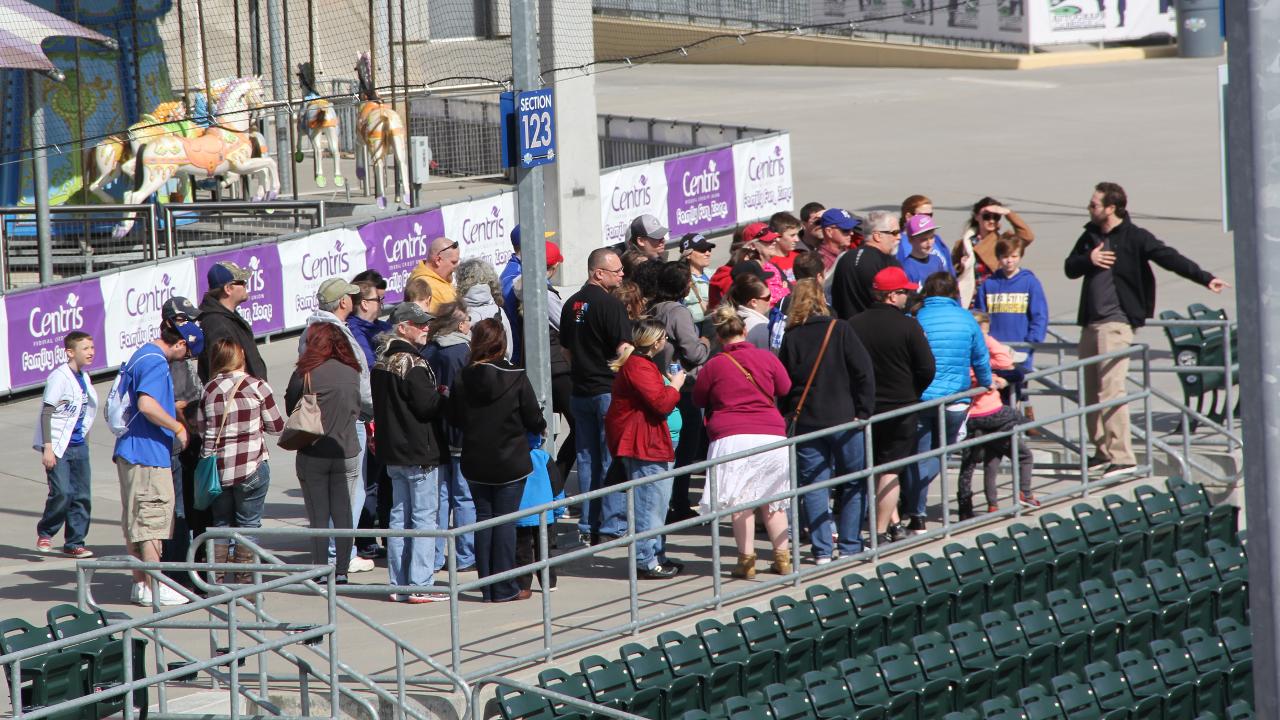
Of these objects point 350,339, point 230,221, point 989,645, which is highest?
point 230,221

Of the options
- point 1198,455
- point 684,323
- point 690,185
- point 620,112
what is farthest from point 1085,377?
point 620,112

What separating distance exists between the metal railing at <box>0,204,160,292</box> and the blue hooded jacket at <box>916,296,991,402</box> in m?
11.5

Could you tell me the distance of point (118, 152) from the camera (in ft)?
74.4

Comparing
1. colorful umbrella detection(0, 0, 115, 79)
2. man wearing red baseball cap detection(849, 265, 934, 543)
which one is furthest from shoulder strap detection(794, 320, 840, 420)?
colorful umbrella detection(0, 0, 115, 79)

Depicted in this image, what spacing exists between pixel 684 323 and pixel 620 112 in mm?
28378

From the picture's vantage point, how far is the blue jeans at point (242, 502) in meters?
9.87

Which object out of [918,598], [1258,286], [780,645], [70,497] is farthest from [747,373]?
[1258,286]

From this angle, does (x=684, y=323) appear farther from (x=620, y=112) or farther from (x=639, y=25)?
(x=639, y=25)

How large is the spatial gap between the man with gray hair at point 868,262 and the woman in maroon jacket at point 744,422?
1545mm

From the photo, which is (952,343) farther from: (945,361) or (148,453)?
(148,453)

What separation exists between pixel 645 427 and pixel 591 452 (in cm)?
103

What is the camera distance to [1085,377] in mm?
12938

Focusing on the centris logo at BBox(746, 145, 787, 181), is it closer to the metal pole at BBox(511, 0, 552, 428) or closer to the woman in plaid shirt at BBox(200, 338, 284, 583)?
the metal pole at BBox(511, 0, 552, 428)

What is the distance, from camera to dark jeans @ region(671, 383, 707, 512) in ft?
37.7
